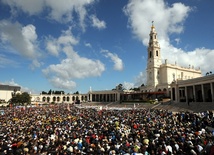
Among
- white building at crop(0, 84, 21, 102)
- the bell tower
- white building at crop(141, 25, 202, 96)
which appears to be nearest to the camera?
white building at crop(141, 25, 202, 96)

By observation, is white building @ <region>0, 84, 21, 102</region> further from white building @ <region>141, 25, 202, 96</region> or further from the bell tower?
white building @ <region>141, 25, 202, 96</region>

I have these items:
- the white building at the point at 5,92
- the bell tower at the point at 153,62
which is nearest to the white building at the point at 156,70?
the bell tower at the point at 153,62

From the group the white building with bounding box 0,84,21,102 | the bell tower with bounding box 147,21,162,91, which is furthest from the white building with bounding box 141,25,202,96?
the white building with bounding box 0,84,21,102

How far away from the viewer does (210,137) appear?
12.6m

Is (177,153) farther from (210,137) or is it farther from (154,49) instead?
(154,49)

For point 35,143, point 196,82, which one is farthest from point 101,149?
point 196,82

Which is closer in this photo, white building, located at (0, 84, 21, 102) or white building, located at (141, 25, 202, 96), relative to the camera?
white building, located at (141, 25, 202, 96)

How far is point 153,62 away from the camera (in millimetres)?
65000

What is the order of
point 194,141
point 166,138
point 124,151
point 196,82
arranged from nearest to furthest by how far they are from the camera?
point 124,151 < point 194,141 < point 166,138 < point 196,82

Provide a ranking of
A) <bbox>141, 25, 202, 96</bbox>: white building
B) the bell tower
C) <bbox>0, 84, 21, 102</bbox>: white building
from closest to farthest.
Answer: <bbox>141, 25, 202, 96</bbox>: white building → the bell tower → <bbox>0, 84, 21, 102</bbox>: white building

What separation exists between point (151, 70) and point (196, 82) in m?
26.1

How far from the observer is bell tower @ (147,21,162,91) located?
6452 centimetres

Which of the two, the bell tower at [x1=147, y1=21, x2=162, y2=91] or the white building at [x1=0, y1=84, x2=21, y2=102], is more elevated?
the bell tower at [x1=147, y1=21, x2=162, y2=91]

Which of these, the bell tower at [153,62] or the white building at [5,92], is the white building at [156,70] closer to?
the bell tower at [153,62]
